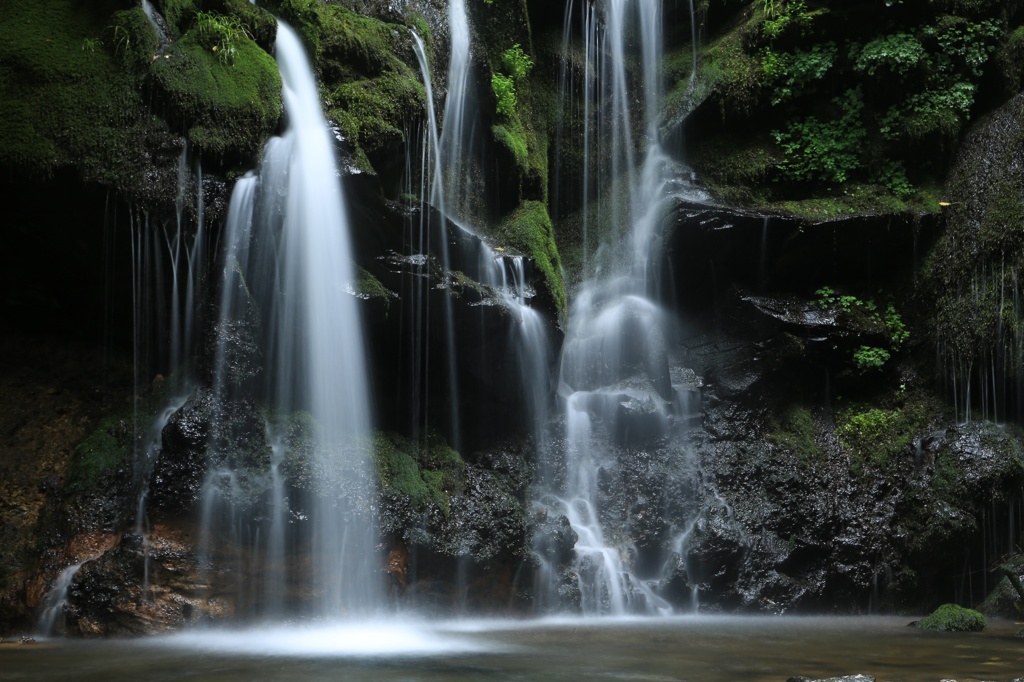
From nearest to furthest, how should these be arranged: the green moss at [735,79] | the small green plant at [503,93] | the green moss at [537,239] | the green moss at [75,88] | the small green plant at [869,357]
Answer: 1. the green moss at [75,88]
2. the green moss at [537,239]
3. the small green plant at [869,357]
4. the small green plant at [503,93]
5. the green moss at [735,79]

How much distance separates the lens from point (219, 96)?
8203mm

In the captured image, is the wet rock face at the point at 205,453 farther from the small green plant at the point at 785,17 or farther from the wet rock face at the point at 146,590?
the small green plant at the point at 785,17

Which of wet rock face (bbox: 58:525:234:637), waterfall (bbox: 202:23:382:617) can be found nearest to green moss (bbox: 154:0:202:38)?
waterfall (bbox: 202:23:382:617)

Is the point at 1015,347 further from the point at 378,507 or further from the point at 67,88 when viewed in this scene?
the point at 67,88

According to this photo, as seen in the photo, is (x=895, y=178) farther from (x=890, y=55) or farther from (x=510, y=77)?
(x=510, y=77)

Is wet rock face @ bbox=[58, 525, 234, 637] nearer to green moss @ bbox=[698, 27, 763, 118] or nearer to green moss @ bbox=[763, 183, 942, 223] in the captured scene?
green moss @ bbox=[763, 183, 942, 223]

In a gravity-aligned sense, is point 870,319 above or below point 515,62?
below

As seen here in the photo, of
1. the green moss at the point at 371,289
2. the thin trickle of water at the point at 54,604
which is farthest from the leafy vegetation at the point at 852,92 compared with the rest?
the thin trickle of water at the point at 54,604

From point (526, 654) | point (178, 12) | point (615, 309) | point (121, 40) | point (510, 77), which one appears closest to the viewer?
point (526, 654)

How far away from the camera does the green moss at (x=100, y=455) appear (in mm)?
8062

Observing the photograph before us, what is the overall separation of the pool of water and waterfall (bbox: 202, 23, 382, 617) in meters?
0.64

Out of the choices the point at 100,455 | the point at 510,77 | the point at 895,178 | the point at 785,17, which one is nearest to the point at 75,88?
the point at 100,455

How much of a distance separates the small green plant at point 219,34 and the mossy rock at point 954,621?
9028 mm

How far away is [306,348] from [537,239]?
13.9 feet
